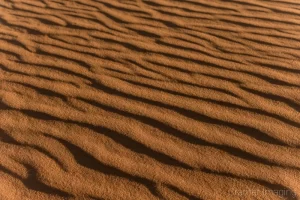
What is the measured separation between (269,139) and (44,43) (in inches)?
87.1

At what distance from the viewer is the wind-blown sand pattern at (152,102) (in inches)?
80.4

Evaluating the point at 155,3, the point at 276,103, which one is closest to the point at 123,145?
the point at 276,103

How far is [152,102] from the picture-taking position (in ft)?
8.37

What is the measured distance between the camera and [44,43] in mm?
3232

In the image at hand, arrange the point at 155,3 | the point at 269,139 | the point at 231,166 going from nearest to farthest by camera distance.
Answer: the point at 231,166 < the point at 269,139 < the point at 155,3

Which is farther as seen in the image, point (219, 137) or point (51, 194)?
point (219, 137)

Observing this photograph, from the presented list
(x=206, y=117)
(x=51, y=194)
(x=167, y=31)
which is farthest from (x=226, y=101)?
(x=51, y=194)

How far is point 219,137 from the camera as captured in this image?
7.47 feet

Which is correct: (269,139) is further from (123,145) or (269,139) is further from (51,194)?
(51,194)

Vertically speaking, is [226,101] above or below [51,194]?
above

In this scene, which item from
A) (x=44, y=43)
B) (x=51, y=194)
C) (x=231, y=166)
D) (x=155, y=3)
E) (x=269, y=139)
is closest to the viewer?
(x=51, y=194)

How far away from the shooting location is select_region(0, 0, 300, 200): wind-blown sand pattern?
204 cm

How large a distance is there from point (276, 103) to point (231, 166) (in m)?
0.73

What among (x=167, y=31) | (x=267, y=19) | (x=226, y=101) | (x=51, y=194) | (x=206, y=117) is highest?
(x=267, y=19)
